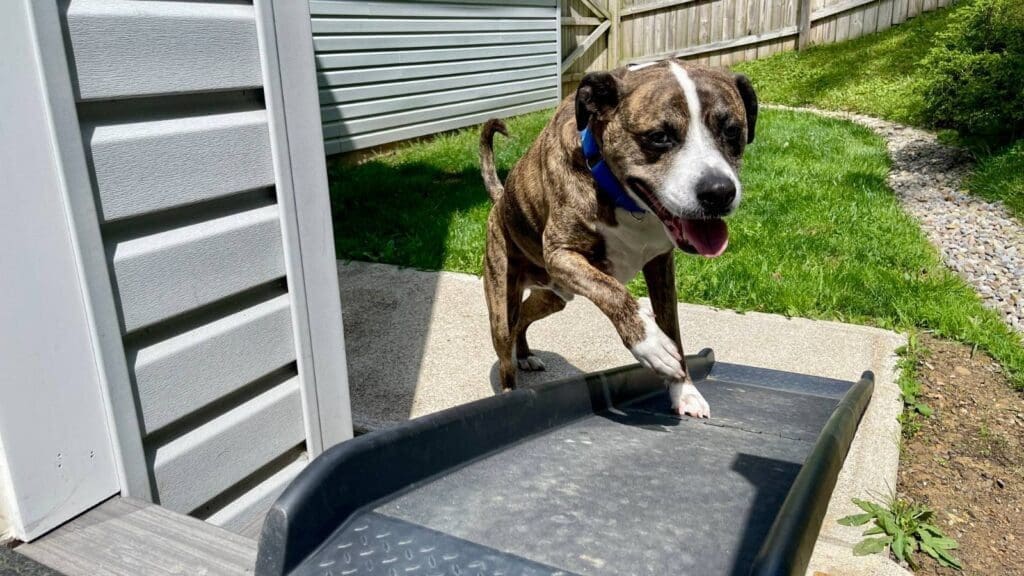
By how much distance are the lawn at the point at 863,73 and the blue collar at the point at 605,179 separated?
7.75 meters

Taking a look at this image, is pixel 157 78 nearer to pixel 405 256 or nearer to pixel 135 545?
pixel 135 545

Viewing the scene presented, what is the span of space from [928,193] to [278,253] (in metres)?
6.39

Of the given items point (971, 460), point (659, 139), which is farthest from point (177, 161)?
point (971, 460)

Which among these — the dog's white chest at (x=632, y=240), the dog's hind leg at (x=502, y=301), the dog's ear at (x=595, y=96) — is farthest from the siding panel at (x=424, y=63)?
the dog's white chest at (x=632, y=240)

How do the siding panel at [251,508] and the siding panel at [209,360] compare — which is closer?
the siding panel at [209,360]

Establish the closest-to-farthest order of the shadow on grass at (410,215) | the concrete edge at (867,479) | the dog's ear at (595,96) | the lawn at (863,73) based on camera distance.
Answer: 1. the concrete edge at (867,479)
2. the dog's ear at (595,96)
3. the shadow on grass at (410,215)
4. the lawn at (863,73)

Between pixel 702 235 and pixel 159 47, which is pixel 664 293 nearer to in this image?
pixel 702 235

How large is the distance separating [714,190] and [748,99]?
677mm

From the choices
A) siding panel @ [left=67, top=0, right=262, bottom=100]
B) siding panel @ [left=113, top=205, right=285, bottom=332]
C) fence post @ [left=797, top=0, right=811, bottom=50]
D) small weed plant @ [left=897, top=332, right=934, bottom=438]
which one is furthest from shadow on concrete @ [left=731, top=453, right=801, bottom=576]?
fence post @ [left=797, top=0, right=811, bottom=50]

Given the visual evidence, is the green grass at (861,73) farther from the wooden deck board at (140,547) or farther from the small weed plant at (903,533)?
the wooden deck board at (140,547)

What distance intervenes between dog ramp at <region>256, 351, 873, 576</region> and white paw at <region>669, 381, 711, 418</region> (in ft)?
0.28

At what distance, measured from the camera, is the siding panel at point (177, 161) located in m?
1.92

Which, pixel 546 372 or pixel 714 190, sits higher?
pixel 714 190

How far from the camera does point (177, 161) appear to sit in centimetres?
211
